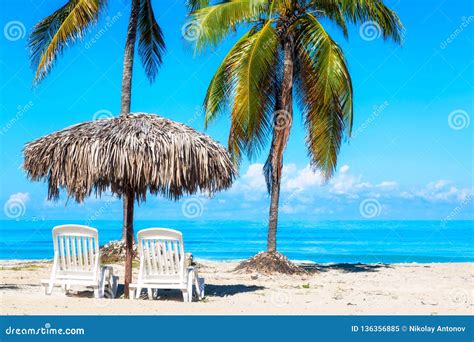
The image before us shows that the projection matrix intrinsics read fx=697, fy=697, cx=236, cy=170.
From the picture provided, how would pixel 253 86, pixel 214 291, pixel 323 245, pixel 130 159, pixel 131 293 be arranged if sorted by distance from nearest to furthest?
1. pixel 130 159
2. pixel 131 293
3. pixel 214 291
4. pixel 253 86
5. pixel 323 245

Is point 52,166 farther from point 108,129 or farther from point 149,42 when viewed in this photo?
point 149,42

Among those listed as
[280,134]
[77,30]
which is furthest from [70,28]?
[280,134]

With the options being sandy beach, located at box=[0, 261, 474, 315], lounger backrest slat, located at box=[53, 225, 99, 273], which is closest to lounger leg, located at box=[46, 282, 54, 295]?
sandy beach, located at box=[0, 261, 474, 315]

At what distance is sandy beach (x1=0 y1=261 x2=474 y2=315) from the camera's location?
8734 mm

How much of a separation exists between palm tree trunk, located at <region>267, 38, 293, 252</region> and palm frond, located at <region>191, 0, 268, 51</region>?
3.47ft

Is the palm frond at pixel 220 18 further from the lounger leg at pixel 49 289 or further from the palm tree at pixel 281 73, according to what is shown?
the lounger leg at pixel 49 289

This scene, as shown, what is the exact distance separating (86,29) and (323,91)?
18.5 feet

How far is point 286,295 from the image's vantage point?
35.9ft

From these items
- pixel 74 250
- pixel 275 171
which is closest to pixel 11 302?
pixel 74 250

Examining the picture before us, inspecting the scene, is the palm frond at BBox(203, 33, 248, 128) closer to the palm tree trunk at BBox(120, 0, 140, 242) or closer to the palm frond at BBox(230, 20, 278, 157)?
the palm frond at BBox(230, 20, 278, 157)

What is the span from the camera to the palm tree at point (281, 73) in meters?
13.8

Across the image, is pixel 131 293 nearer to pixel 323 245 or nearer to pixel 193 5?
pixel 193 5

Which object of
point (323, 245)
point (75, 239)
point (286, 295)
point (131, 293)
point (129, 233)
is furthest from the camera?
point (323, 245)

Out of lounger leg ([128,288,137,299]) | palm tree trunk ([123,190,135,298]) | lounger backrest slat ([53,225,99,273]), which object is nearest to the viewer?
lounger backrest slat ([53,225,99,273])
